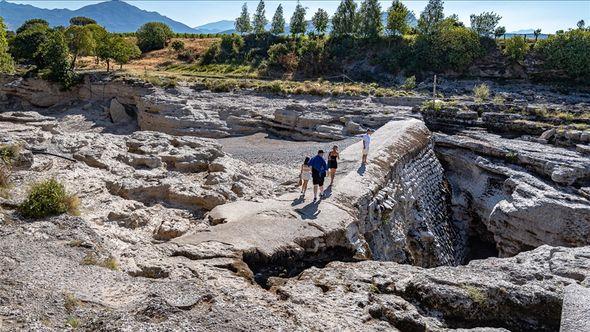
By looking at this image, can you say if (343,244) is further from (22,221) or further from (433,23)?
(433,23)

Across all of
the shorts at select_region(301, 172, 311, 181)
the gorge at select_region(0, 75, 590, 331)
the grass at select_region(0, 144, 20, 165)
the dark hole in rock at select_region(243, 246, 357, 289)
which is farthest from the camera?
the shorts at select_region(301, 172, 311, 181)

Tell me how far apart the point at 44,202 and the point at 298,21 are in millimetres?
51131

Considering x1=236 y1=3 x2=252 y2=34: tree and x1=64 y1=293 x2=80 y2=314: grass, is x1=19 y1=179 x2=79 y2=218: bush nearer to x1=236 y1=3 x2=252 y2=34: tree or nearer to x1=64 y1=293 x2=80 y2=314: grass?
x1=64 y1=293 x2=80 y2=314: grass

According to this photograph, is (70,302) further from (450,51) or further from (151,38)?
(151,38)

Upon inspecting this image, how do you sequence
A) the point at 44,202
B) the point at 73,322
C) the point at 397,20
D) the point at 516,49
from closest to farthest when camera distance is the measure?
the point at 73,322
the point at 44,202
the point at 516,49
the point at 397,20

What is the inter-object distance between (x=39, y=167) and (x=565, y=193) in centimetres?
1348

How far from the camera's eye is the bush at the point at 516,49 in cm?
4128

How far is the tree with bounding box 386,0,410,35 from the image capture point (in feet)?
155

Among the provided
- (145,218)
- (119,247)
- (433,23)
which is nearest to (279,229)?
(119,247)

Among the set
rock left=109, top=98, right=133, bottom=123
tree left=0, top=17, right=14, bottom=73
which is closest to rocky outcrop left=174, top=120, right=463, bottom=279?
rock left=109, top=98, right=133, bottom=123

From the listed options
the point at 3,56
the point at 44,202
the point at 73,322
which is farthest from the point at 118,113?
the point at 73,322

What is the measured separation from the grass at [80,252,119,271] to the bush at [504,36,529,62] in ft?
143

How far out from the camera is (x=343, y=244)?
7.89 meters

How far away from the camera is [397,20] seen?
47.2 metres
